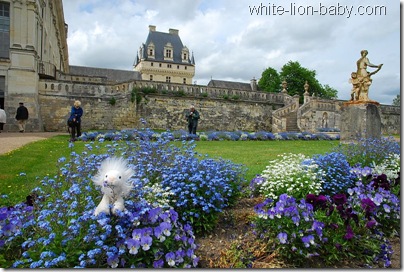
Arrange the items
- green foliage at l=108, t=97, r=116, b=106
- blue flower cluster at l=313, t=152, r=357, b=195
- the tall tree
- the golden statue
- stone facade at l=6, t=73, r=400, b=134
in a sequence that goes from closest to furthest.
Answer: blue flower cluster at l=313, t=152, r=357, b=195 < the golden statue < stone facade at l=6, t=73, r=400, b=134 < green foliage at l=108, t=97, r=116, b=106 < the tall tree

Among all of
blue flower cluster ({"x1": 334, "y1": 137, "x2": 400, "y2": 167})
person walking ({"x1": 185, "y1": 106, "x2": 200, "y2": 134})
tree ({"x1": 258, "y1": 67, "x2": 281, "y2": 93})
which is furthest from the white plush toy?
tree ({"x1": 258, "y1": 67, "x2": 281, "y2": 93})

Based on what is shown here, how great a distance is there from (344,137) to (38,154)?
10032 millimetres

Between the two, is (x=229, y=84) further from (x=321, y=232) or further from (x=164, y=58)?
(x=321, y=232)

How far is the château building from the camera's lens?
72.6 m

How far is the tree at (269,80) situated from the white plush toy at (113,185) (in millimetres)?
59941

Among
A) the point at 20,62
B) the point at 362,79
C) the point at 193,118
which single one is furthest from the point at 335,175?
the point at 20,62

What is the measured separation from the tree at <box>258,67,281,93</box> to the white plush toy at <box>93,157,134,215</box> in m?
59.9

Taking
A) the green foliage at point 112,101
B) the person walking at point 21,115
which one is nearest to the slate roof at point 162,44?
the green foliage at point 112,101

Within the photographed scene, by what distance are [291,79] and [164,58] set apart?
2757 centimetres

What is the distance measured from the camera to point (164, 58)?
73.5 metres

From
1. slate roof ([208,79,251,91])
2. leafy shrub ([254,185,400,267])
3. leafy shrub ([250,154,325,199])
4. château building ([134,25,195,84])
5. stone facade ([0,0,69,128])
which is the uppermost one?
château building ([134,25,195,84])

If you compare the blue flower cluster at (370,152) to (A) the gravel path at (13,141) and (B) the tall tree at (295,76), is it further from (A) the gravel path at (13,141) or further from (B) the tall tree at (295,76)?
(B) the tall tree at (295,76)

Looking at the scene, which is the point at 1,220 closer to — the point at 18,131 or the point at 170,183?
the point at 170,183

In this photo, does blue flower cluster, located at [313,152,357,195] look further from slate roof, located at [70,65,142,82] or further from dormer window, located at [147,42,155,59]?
dormer window, located at [147,42,155,59]
